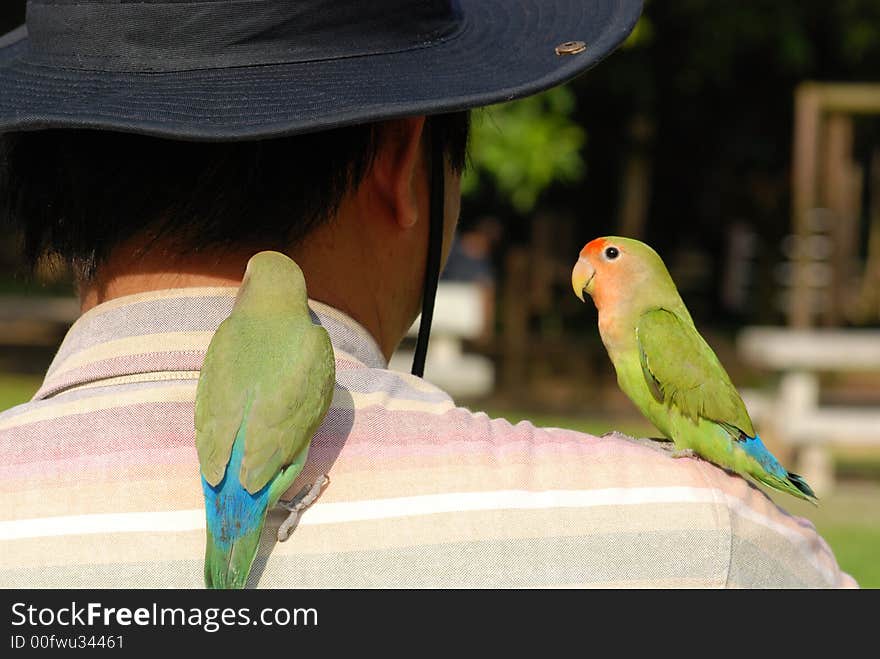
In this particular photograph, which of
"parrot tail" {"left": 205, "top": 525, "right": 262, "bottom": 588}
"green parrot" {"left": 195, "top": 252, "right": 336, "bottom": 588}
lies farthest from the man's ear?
"parrot tail" {"left": 205, "top": 525, "right": 262, "bottom": 588}

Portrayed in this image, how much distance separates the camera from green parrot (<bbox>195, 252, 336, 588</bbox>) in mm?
1453

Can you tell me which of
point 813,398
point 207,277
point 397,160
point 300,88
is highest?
point 300,88

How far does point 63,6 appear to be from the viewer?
1.77 m

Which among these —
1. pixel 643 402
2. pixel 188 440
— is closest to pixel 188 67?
pixel 188 440

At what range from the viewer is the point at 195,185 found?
166 cm

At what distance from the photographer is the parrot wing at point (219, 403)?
148cm

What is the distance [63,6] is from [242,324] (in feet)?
1.89

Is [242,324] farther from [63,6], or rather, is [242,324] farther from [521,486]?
[63,6]

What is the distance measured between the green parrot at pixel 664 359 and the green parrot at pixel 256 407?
2.31 ft

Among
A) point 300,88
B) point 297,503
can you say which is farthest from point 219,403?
point 300,88

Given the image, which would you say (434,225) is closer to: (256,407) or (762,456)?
(256,407)

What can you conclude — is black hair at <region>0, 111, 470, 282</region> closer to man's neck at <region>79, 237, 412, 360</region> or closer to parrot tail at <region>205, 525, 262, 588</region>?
man's neck at <region>79, 237, 412, 360</region>

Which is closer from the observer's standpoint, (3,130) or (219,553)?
(219,553)

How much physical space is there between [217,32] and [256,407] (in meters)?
0.54
